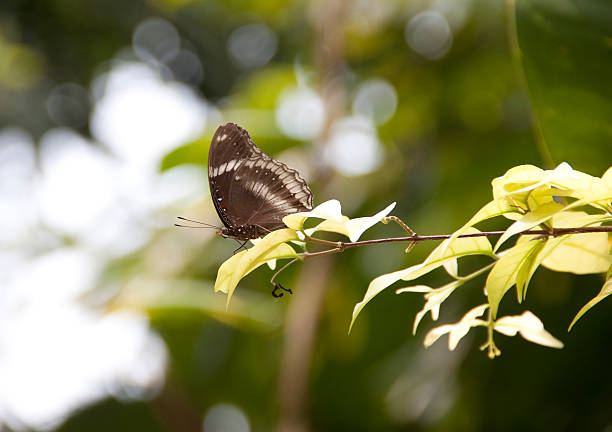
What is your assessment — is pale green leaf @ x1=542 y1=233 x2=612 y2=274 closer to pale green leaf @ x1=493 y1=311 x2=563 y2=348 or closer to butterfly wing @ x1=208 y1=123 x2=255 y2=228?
pale green leaf @ x1=493 y1=311 x2=563 y2=348

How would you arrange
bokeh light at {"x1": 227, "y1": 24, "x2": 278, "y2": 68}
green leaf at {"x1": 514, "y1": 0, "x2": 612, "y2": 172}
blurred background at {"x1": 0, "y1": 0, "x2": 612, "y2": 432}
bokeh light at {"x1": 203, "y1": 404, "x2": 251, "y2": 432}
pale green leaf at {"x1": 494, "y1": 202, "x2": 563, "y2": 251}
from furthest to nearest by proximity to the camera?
bokeh light at {"x1": 227, "y1": 24, "x2": 278, "y2": 68}, bokeh light at {"x1": 203, "y1": 404, "x2": 251, "y2": 432}, blurred background at {"x1": 0, "y1": 0, "x2": 612, "y2": 432}, green leaf at {"x1": 514, "y1": 0, "x2": 612, "y2": 172}, pale green leaf at {"x1": 494, "y1": 202, "x2": 563, "y2": 251}

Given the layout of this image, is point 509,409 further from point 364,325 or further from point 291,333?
point 291,333

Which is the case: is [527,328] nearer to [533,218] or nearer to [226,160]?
[533,218]

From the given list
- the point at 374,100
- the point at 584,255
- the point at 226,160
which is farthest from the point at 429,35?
the point at 584,255

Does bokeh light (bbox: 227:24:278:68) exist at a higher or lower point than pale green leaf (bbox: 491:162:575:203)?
higher

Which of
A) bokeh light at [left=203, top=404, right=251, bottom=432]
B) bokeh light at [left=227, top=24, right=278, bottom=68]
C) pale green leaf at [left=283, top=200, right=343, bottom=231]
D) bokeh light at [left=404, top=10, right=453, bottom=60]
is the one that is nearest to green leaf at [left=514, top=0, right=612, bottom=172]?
pale green leaf at [left=283, top=200, right=343, bottom=231]

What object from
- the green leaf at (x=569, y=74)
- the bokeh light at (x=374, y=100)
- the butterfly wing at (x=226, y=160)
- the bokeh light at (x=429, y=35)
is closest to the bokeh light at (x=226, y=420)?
the bokeh light at (x=374, y=100)
